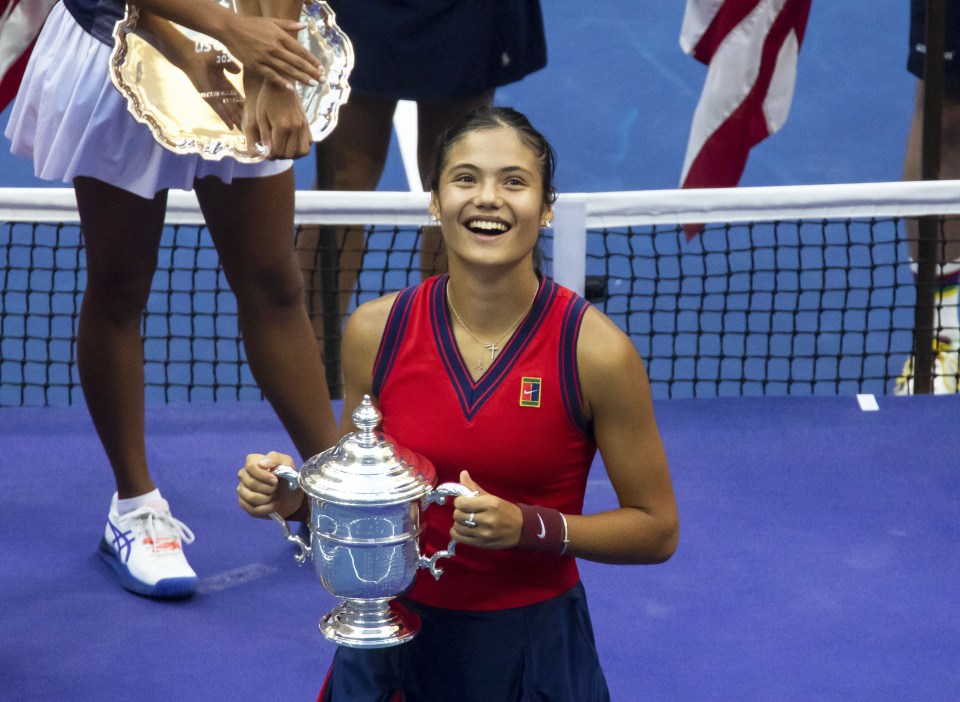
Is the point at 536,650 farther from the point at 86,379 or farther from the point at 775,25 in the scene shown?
the point at 775,25

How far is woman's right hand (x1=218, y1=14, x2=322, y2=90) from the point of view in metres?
2.32

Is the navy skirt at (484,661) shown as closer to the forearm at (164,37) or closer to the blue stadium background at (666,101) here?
the forearm at (164,37)

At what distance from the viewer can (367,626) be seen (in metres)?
1.89

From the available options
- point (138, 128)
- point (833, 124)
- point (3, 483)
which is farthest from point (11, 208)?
point (833, 124)

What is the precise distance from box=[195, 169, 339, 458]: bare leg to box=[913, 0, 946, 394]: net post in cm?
190

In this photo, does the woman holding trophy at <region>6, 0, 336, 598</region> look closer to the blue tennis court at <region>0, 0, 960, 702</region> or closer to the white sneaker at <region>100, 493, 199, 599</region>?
the white sneaker at <region>100, 493, 199, 599</region>

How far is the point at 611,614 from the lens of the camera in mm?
3023

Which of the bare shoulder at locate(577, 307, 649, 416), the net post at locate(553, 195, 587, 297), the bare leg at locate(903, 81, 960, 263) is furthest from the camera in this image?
the bare leg at locate(903, 81, 960, 263)

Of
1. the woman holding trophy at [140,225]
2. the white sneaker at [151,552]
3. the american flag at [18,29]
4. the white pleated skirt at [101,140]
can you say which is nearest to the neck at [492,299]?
the woman holding trophy at [140,225]

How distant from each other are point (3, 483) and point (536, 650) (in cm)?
193

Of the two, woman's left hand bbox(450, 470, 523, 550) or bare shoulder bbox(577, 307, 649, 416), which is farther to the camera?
bare shoulder bbox(577, 307, 649, 416)

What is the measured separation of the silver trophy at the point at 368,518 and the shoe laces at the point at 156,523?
128 cm

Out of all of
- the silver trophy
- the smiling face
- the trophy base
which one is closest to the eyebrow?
the smiling face

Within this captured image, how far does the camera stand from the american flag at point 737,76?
462cm
